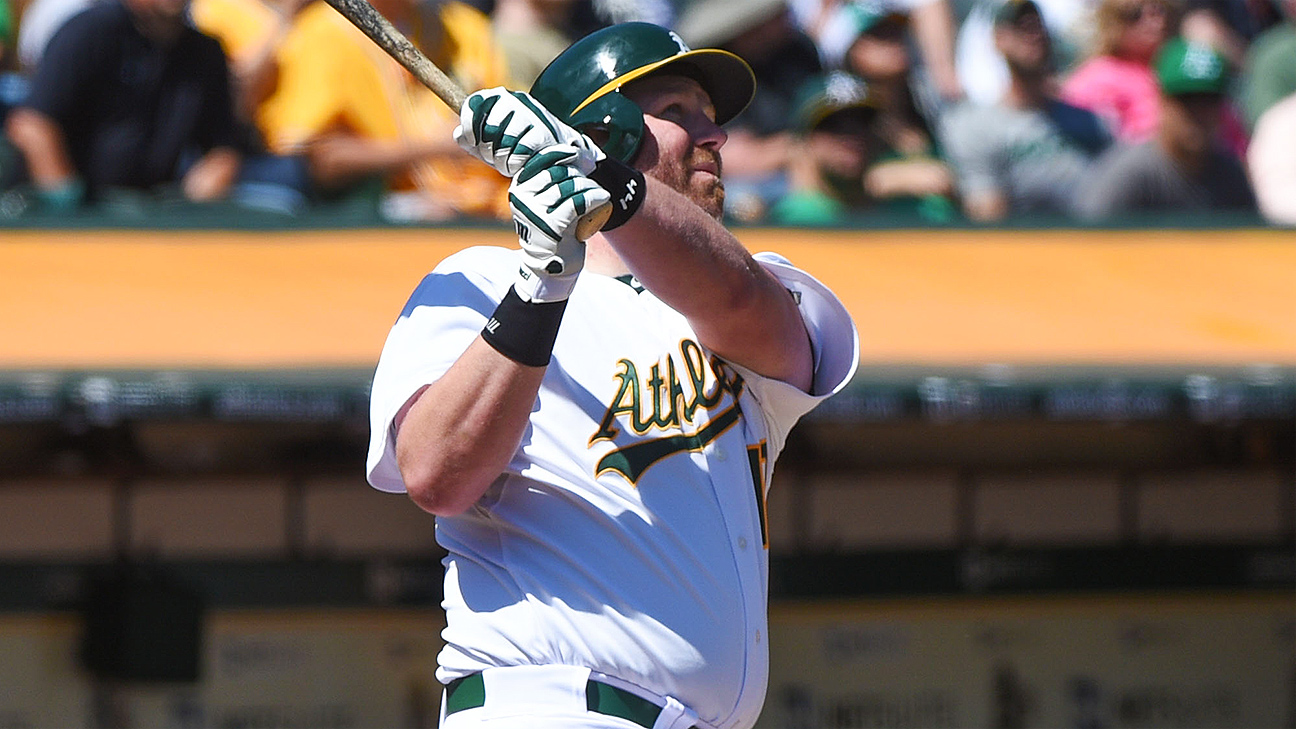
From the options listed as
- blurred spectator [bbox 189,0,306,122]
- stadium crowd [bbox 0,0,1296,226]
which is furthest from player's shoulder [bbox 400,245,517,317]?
blurred spectator [bbox 189,0,306,122]

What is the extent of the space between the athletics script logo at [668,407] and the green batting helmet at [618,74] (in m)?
0.26

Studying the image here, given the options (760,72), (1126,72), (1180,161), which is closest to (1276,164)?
(1180,161)

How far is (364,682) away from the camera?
4426mm

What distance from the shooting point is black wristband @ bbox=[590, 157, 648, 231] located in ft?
5.82

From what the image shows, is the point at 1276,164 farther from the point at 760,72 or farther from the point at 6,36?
the point at 6,36

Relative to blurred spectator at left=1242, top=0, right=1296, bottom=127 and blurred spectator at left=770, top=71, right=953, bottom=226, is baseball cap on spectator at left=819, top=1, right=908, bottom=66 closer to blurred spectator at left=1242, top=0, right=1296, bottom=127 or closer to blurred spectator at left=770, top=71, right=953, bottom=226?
blurred spectator at left=770, top=71, right=953, bottom=226

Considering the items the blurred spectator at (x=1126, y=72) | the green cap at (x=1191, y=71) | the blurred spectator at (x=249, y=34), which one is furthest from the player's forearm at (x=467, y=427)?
the blurred spectator at (x=1126, y=72)

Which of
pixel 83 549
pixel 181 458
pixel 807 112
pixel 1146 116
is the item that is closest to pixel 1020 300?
pixel 807 112

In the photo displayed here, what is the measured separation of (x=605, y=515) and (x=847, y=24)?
150 inches

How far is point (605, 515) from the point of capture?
1.91 metres

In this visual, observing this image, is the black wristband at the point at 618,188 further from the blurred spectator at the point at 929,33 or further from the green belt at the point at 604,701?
the blurred spectator at the point at 929,33

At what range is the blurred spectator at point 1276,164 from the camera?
5.18 m

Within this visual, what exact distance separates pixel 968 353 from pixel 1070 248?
73 centimetres

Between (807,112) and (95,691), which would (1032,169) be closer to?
(807,112)
